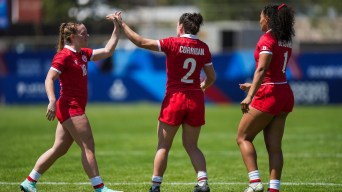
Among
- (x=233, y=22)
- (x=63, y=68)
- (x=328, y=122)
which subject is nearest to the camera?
(x=63, y=68)

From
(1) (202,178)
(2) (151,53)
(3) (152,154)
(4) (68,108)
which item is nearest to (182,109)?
(1) (202,178)

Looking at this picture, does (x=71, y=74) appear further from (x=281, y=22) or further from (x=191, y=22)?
(x=281, y=22)

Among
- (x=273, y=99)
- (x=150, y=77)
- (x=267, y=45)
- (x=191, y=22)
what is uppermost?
(x=191, y=22)

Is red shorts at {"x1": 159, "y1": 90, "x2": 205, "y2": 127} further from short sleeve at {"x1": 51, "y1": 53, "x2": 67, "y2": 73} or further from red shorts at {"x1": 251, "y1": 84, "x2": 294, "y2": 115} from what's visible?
short sleeve at {"x1": 51, "y1": 53, "x2": 67, "y2": 73}

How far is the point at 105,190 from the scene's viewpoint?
9.66 meters

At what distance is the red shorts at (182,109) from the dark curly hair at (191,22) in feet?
2.71

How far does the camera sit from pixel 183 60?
31.7 ft

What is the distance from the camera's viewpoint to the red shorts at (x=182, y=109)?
379 inches

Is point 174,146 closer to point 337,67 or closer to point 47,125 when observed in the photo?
point 47,125

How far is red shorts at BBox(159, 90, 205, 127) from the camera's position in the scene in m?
9.63

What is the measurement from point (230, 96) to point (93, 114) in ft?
21.2

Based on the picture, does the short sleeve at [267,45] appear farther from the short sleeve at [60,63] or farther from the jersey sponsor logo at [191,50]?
the short sleeve at [60,63]

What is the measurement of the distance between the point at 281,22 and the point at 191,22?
1193 mm

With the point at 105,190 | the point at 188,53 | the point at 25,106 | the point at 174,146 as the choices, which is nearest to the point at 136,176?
the point at 105,190
